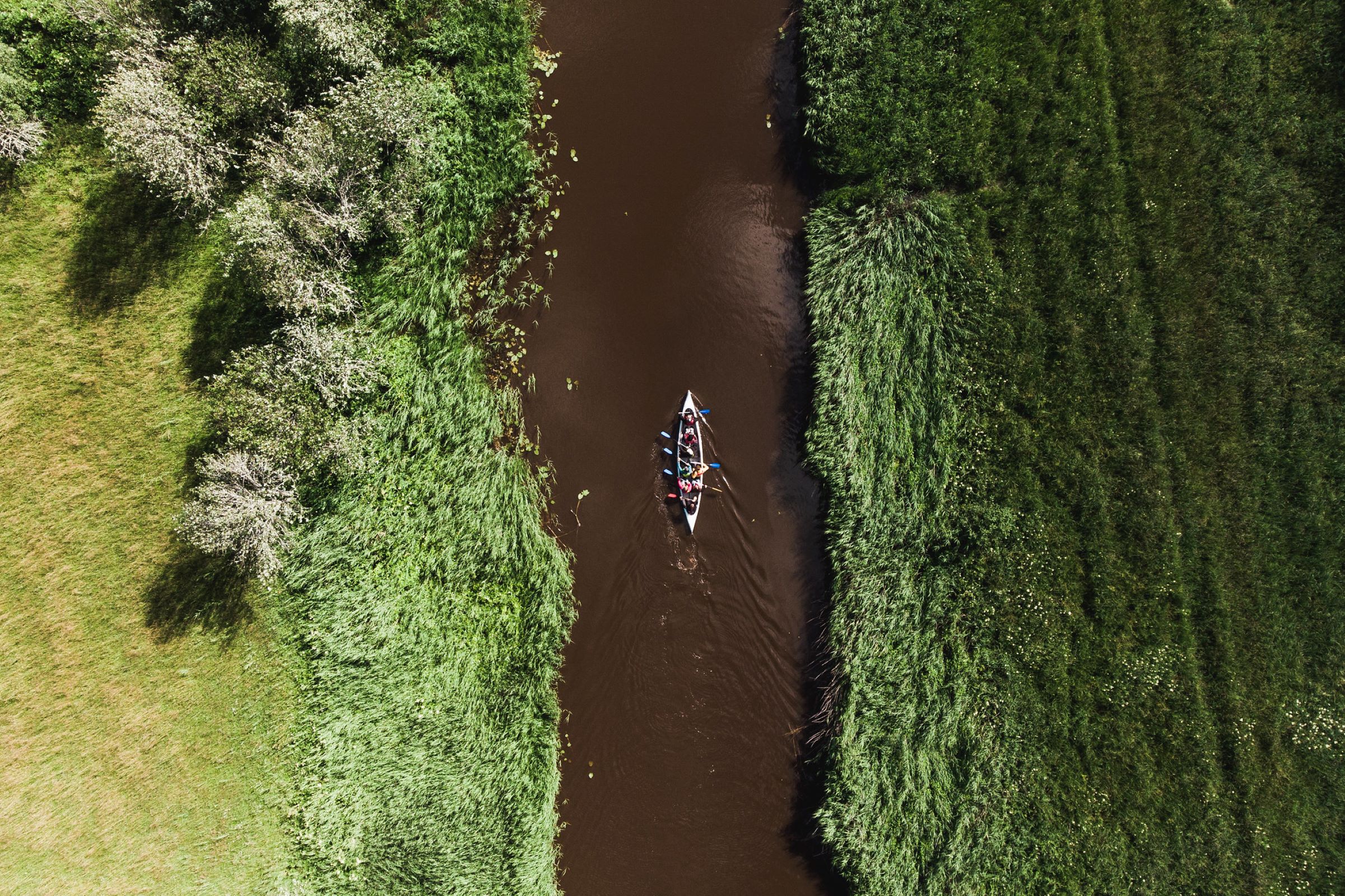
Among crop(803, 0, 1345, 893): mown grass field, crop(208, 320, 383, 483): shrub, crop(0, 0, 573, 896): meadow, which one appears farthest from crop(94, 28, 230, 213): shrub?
crop(803, 0, 1345, 893): mown grass field

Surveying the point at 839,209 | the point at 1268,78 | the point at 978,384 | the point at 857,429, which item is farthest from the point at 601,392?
the point at 1268,78

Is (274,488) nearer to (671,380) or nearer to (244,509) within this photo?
(244,509)

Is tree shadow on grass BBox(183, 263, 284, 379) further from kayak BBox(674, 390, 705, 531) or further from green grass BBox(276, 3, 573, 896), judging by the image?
kayak BBox(674, 390, 705, 531)

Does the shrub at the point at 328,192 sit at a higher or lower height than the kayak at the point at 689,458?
higher

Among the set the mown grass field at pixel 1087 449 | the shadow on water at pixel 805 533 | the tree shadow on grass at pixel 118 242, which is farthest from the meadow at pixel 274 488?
the mown grass field at pixel 1087 449

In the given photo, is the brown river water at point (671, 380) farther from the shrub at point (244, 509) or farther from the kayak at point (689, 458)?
the shrub at point (244, 509)

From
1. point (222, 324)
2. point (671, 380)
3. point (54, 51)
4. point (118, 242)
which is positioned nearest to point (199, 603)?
point (222, 324)

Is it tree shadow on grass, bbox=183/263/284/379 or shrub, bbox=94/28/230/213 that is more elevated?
shrub, bbox=94/28/230/213

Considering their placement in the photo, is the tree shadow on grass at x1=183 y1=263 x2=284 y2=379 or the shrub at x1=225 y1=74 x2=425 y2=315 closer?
the shrub at x1=225 y1=74 x2=425 y2=315
